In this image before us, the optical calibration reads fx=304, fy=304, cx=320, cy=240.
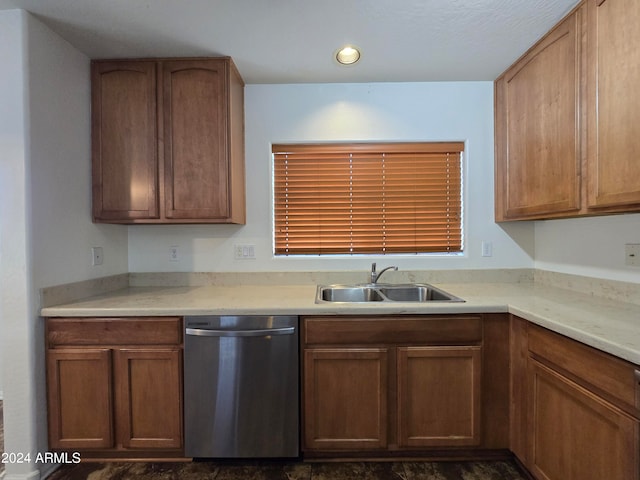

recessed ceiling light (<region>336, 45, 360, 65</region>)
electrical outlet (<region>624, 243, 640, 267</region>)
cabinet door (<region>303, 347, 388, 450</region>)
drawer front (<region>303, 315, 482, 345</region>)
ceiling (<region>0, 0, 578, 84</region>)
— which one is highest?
ceiling (<region>0, 0, 578, 84</region>)

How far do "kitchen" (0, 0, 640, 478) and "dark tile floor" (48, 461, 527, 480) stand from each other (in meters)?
0.34

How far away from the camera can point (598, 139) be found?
136 centimetres

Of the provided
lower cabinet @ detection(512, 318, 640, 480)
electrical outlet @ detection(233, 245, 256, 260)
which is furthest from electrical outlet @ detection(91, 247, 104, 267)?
lower cabinet @ detection(512, 318, 640, 480)

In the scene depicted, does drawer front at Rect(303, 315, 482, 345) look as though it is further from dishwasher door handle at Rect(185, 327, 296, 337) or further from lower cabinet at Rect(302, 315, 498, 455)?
dishwasher door handle at Rect(185, 327, 296, 337)

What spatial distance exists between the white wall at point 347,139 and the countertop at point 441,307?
27 centimetres

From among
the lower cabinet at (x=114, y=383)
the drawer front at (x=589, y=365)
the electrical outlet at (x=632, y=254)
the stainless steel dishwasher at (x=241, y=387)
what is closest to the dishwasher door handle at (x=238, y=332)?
the stainless steel dishwasher at (x=241, y=387)

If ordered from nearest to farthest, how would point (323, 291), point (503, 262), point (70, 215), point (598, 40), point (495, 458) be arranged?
point (598, 40), point (495, 458), point (70, 215), point (323, 291), point (503, 262)

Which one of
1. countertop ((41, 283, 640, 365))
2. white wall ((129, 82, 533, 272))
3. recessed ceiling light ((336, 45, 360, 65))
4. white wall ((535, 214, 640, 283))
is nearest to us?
countertop ((41, 283, 640, 365))

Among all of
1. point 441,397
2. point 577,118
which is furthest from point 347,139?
point 441,397

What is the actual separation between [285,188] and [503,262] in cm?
169

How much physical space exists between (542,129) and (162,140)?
7.30 feet

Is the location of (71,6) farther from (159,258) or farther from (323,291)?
(323,291)

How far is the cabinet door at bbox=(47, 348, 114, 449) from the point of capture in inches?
61.8

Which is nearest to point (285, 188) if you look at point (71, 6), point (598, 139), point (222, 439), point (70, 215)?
point (70, 215)
